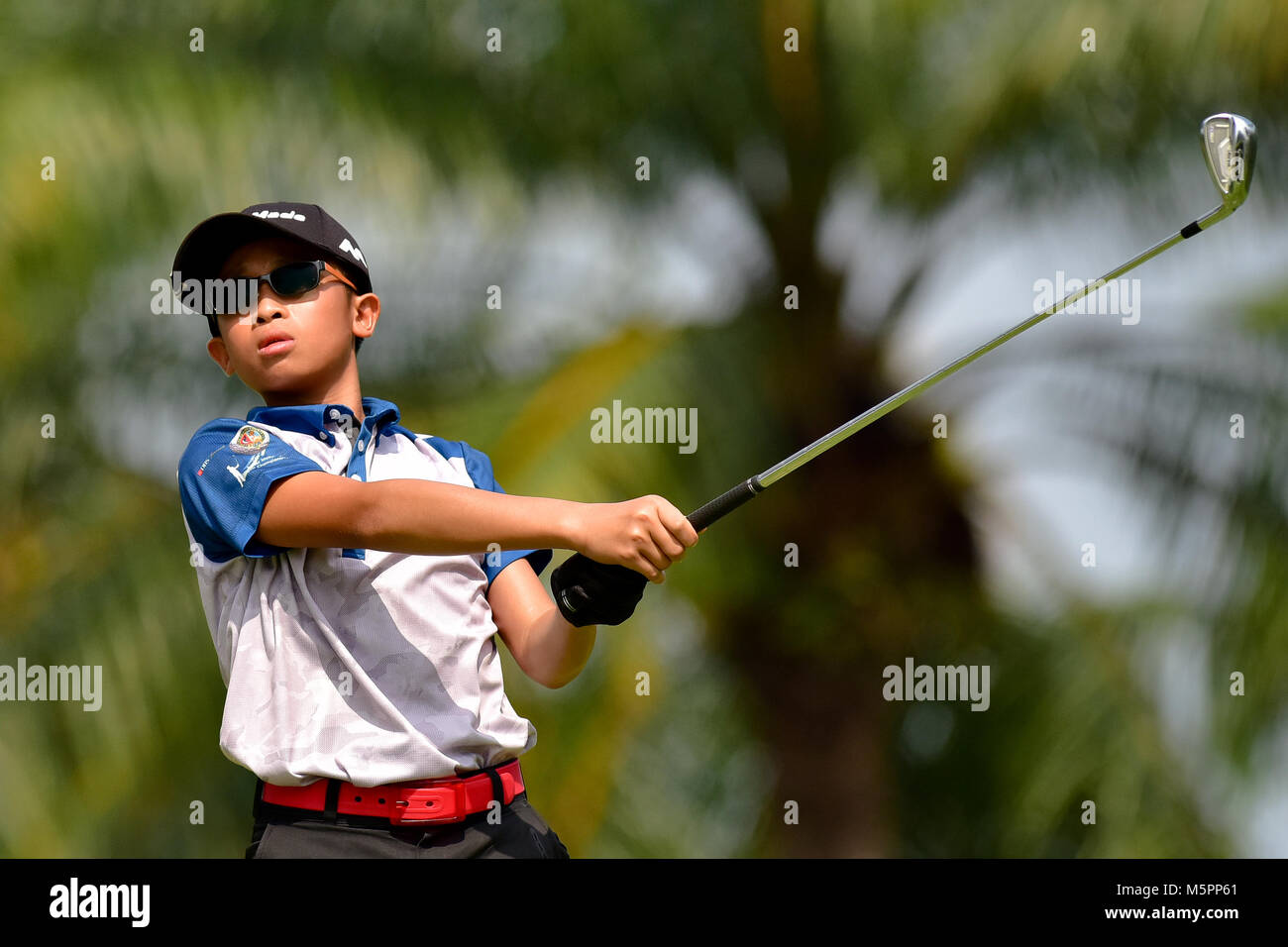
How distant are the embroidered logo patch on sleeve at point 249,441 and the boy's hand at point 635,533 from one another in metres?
0.54

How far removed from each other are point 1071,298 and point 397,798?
1.27m

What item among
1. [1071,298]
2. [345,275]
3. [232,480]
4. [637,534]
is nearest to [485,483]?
[345,275]

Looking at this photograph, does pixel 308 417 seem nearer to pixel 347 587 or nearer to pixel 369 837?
pixel 347 587

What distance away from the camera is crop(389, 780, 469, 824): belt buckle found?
223 centimetres

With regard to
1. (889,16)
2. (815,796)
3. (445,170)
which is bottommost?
(815,796)

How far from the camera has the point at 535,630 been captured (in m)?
2.49

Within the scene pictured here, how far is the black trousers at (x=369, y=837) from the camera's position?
2.21 m

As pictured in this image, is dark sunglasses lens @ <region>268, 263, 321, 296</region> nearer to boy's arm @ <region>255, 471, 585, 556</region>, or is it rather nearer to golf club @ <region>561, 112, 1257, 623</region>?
boy's arm @ <region>255, 471, 585, 556</region>

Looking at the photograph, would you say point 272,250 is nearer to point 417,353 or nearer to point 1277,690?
point 417,353

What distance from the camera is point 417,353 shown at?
5.44m
